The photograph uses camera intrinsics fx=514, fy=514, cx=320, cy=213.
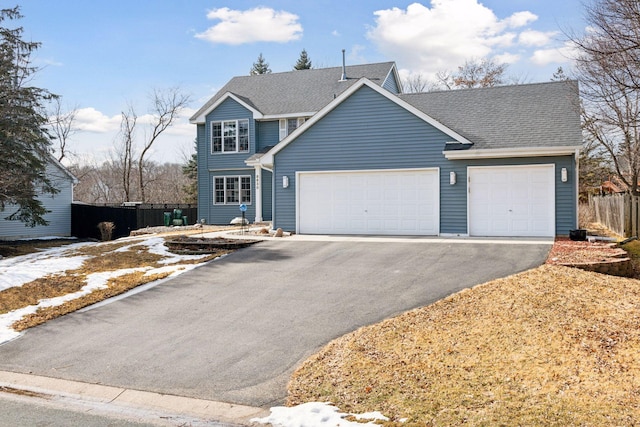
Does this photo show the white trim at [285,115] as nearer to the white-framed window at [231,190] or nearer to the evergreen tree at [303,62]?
the white-framed window at [231,190]

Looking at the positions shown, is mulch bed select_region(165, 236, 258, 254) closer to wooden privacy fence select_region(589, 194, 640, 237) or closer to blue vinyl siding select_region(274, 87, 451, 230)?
→ blue vinyl siding select_region(274, 87, 451, 230)

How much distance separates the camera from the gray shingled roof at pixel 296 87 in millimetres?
25234

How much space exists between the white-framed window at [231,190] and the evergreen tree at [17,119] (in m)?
7.86

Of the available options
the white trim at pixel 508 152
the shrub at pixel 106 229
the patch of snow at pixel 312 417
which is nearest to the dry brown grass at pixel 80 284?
the patch of snow at pixel 312 417

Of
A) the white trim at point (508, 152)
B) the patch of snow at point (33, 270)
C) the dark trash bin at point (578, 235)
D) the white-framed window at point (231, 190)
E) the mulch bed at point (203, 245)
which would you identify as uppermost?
the white trim at point (508, 152)

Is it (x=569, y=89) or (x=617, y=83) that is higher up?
(x=569, y=89)

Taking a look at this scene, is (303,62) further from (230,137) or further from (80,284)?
(80,284)

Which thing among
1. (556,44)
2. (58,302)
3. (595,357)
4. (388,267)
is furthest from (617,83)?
(58,302)

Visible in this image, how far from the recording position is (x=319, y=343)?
730cm

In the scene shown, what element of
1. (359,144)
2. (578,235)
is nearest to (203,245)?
(359,144)

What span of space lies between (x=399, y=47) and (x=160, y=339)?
26920 mm

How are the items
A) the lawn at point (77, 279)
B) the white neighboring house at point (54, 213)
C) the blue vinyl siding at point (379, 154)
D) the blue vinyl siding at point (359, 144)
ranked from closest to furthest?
the lawn at point (77, 279) → the blue vinyl siding at point (379, 154) → the blue vinyl siding at point (359, 144) → the white neighboring house at point (54, 213)

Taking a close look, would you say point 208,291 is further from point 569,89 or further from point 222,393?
point 569,89

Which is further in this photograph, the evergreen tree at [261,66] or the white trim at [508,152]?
the evergreen tree at [261,66]
